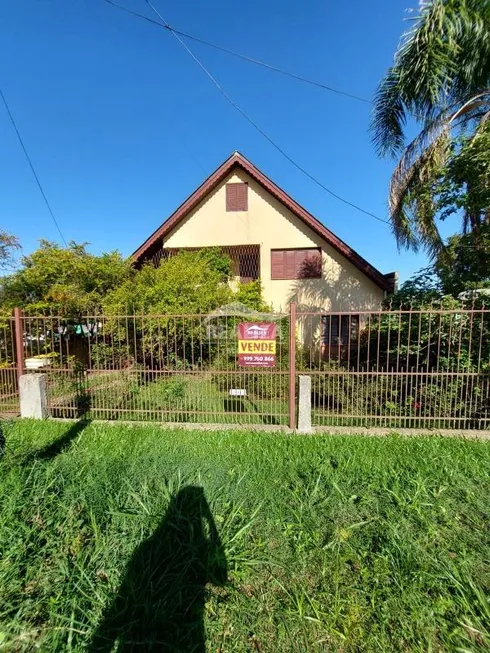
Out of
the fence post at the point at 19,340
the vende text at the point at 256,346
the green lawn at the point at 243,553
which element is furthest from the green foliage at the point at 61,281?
the green lawn at the point at 243,553

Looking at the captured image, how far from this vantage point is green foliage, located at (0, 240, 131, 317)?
883 cm

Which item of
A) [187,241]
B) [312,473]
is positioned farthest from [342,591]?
[187,241]

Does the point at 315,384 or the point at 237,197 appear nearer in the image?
the point at 315,384

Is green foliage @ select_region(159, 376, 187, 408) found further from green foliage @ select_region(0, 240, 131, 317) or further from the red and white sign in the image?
green foliage @ select_region(0, 240, 131, 317)

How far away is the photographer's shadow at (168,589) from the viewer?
5.77 feet

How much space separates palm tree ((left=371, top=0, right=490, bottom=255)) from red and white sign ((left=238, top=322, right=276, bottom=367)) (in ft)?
16.4

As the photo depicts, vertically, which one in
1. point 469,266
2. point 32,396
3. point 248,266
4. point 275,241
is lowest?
point 32,396

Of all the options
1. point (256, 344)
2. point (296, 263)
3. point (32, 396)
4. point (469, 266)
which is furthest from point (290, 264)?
point (32, 396)

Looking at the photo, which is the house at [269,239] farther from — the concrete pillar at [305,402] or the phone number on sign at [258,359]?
the concrete pillar at [305,402]

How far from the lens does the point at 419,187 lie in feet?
23.8

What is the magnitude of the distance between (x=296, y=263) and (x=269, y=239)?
4.73 feet

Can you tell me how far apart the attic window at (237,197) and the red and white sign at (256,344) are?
8.27 meters

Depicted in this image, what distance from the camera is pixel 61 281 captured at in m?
9.30

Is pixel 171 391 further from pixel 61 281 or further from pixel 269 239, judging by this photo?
pixel 269 239
